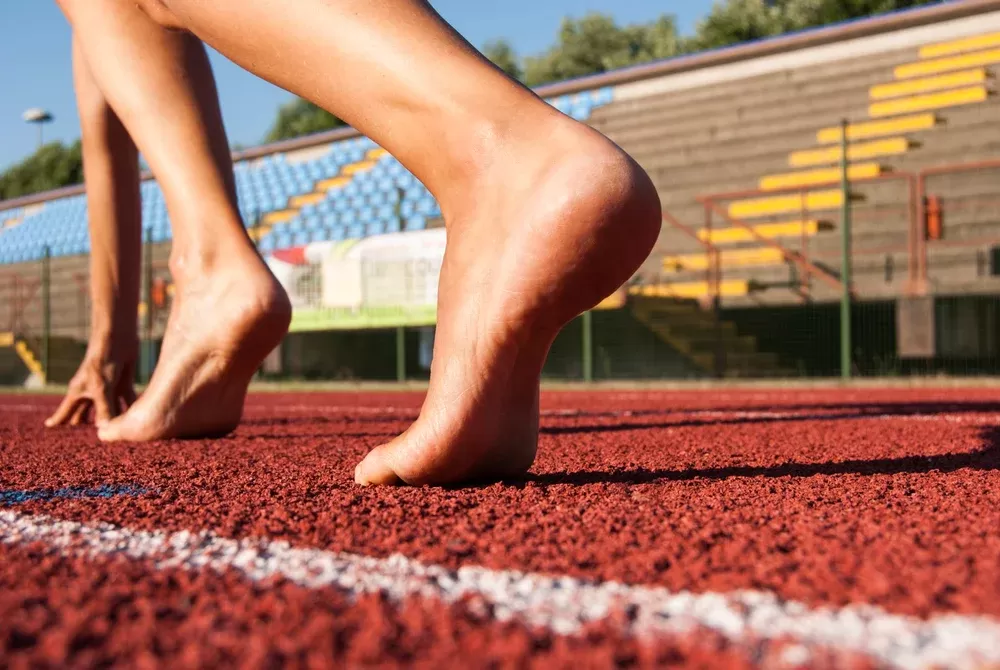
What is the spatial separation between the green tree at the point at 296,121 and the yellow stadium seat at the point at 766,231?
24.7 meters

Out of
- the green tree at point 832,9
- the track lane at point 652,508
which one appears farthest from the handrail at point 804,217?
the green tree at point 832,9

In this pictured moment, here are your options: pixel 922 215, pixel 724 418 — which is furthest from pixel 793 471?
pixel 922 215

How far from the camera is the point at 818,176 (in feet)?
30.6

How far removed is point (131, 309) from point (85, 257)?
1250cm

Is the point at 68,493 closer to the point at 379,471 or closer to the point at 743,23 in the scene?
the point at 379,471

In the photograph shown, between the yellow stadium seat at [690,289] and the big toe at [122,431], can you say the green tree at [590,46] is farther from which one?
the big toe at [122,431]

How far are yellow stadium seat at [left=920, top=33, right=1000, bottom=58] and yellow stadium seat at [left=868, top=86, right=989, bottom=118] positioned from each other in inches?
30.5

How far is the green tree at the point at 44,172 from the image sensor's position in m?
37.0

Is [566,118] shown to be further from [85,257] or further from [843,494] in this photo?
[85,257]

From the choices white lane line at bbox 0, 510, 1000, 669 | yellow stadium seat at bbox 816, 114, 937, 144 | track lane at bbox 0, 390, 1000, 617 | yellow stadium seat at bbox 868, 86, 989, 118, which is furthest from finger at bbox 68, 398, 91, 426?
yellow stadium seat at bbox 868, 86, 989, 118

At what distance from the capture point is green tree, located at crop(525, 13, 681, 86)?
30359 mm

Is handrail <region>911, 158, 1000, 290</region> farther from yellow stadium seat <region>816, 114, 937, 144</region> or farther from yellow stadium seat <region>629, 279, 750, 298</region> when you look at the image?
yellow stadium seat <region>816, 114, 937, 144</region>

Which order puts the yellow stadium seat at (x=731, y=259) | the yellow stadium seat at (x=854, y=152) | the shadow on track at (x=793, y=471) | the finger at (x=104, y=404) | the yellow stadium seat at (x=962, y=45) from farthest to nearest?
1. the yellow stadium seat at (x=962, y=45)
2. the yellow stadium seat at (x=854, y=152)
3. the yellow stadium seat at (x=731, y=259)
4. the finger at (x=104, y=404)
5. the shadow on track at (x=793, y=471)

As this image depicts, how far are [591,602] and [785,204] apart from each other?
29.6 ft
